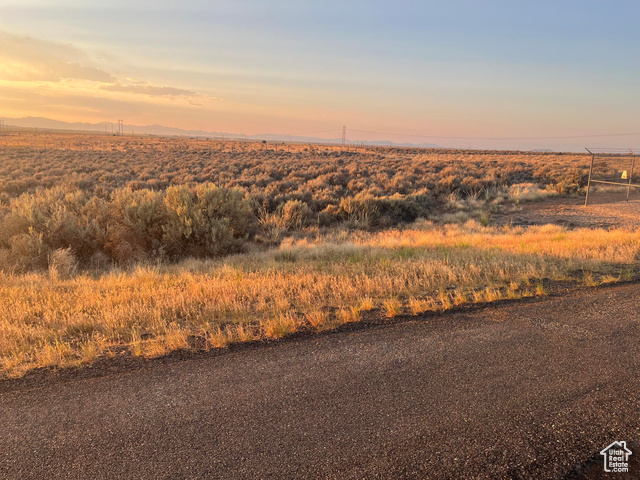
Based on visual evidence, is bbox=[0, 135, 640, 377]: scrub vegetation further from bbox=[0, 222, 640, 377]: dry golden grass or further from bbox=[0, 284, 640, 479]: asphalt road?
bbox=[0, 284, 640, 479]: asphalt road

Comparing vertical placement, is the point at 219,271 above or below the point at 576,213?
below

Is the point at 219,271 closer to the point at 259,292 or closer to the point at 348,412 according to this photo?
the point at 259,292

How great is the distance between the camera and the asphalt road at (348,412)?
2889mm

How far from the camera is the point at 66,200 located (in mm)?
12344

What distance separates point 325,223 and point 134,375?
1311 cm

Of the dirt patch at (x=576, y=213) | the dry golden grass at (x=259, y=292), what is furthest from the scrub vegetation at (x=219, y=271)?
the dirt patch at (x=576, y=213)

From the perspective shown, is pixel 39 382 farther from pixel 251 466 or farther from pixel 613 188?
pixel 613 188

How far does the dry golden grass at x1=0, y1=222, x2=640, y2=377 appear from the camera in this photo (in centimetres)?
499

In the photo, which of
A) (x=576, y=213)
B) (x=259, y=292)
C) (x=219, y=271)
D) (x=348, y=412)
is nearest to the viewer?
(x=348, y=412)

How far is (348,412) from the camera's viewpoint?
3.47m

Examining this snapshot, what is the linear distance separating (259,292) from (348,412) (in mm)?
3637

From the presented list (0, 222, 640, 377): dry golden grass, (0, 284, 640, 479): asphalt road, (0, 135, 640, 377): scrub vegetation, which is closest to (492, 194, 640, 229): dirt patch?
(0, 135, 640, 377): scrub vegetation

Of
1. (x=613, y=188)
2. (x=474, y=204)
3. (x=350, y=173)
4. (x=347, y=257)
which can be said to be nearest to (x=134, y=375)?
(x=347, y=257)

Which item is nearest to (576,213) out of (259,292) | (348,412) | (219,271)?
(219,271)
